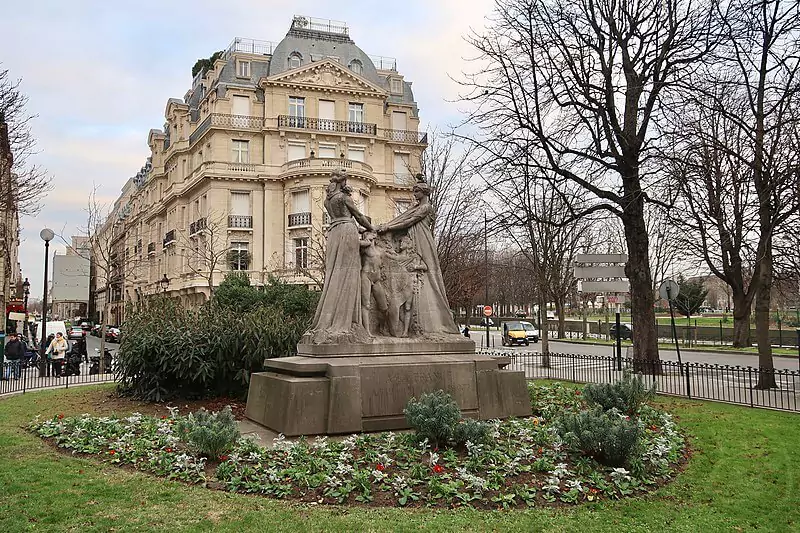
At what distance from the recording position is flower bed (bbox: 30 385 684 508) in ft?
22.2

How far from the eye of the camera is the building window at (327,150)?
4731 cm

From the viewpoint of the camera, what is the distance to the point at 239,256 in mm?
45625

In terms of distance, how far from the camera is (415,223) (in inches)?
453

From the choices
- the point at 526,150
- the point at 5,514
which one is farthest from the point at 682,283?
the point at 5,514

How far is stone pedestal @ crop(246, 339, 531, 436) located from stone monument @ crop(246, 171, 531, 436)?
2 cm

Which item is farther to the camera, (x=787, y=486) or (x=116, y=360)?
(x=116, y=360)

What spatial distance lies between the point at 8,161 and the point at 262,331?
1377cm

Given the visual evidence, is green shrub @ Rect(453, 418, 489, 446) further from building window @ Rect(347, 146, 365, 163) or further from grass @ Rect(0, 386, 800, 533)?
building window @ Rect(347, 146, 365, 163)

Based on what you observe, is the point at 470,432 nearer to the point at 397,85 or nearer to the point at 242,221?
the point at 242,221

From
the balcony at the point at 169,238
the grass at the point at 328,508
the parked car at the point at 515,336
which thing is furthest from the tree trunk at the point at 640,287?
the balcony at the point at 169,238

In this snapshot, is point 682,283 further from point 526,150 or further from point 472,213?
point 526,150

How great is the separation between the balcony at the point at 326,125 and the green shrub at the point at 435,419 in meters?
40.6

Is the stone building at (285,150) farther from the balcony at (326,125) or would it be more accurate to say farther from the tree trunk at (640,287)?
the tree trunk at (640,287)

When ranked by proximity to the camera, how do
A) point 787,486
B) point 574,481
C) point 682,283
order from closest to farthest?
point 574,481
point 787,486
point 682,283
